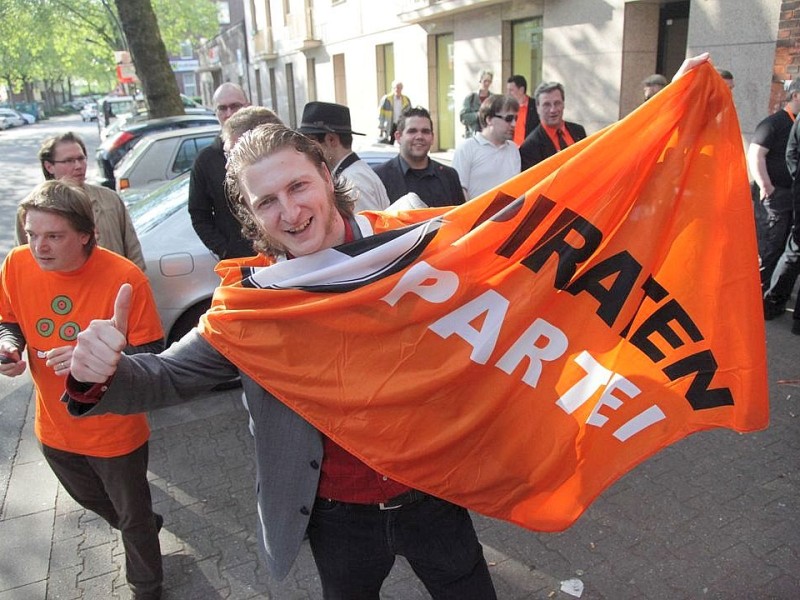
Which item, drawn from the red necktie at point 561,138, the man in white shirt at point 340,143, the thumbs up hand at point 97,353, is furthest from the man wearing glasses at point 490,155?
the thumbs up hand at point 97,353

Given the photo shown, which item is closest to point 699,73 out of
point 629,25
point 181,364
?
point 181,364

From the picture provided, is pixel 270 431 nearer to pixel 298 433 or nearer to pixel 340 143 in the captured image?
pixel 298 433

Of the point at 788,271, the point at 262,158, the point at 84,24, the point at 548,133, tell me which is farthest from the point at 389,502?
the point at 84,24

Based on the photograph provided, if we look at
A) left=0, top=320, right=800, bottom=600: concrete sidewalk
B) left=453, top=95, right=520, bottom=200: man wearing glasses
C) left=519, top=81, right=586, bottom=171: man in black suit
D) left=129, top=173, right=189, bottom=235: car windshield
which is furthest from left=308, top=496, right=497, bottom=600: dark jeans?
left=519, top=81, right=586, bottom=171: man in black suit

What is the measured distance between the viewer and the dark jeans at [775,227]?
5945 mm

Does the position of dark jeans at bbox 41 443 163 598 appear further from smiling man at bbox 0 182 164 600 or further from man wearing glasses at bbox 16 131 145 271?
man wearing glasses at bbox 16 131 145 271

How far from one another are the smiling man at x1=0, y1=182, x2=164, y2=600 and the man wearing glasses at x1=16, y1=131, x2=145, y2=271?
1.38m

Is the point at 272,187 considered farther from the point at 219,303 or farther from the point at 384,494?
the point at 384,494

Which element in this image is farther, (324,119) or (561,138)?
(561,138)

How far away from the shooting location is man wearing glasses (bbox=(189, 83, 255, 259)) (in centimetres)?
456

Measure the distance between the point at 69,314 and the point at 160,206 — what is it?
3.19 meters

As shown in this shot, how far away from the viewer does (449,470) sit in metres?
1.94

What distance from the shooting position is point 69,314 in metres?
2.61

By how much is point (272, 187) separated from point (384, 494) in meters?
0.94
